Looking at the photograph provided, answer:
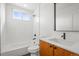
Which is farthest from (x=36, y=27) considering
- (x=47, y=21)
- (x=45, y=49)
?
(x=45, y=49)

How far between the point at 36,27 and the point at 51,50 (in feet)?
2.08

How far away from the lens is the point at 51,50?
1.76m

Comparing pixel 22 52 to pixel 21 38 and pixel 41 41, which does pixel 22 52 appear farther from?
pixel 41 41

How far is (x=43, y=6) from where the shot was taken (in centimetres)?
194

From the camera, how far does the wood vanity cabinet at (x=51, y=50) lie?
1.44 m

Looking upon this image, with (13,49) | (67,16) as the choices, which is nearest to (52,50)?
(67,16)

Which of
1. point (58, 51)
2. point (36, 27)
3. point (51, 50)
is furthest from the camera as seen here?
point (36, 27)

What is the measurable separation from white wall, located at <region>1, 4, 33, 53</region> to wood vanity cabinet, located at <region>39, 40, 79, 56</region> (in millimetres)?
351

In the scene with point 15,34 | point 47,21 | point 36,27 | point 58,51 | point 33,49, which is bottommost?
point 33,49

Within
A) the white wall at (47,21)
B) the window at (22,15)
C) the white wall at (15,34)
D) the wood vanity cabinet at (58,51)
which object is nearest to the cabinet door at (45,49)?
the wood vanity cabinet at (58,51)

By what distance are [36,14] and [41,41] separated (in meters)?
0.62

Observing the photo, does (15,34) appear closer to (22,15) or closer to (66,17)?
(22,15)

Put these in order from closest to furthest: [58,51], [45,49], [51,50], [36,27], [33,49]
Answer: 1. [58,51]
2. [51,50]
3. [45,49]
4. [36,27]
5. [33,49]

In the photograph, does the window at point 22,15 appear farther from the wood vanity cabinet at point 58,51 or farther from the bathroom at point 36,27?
the wood vanity cabinet at point 58,51
